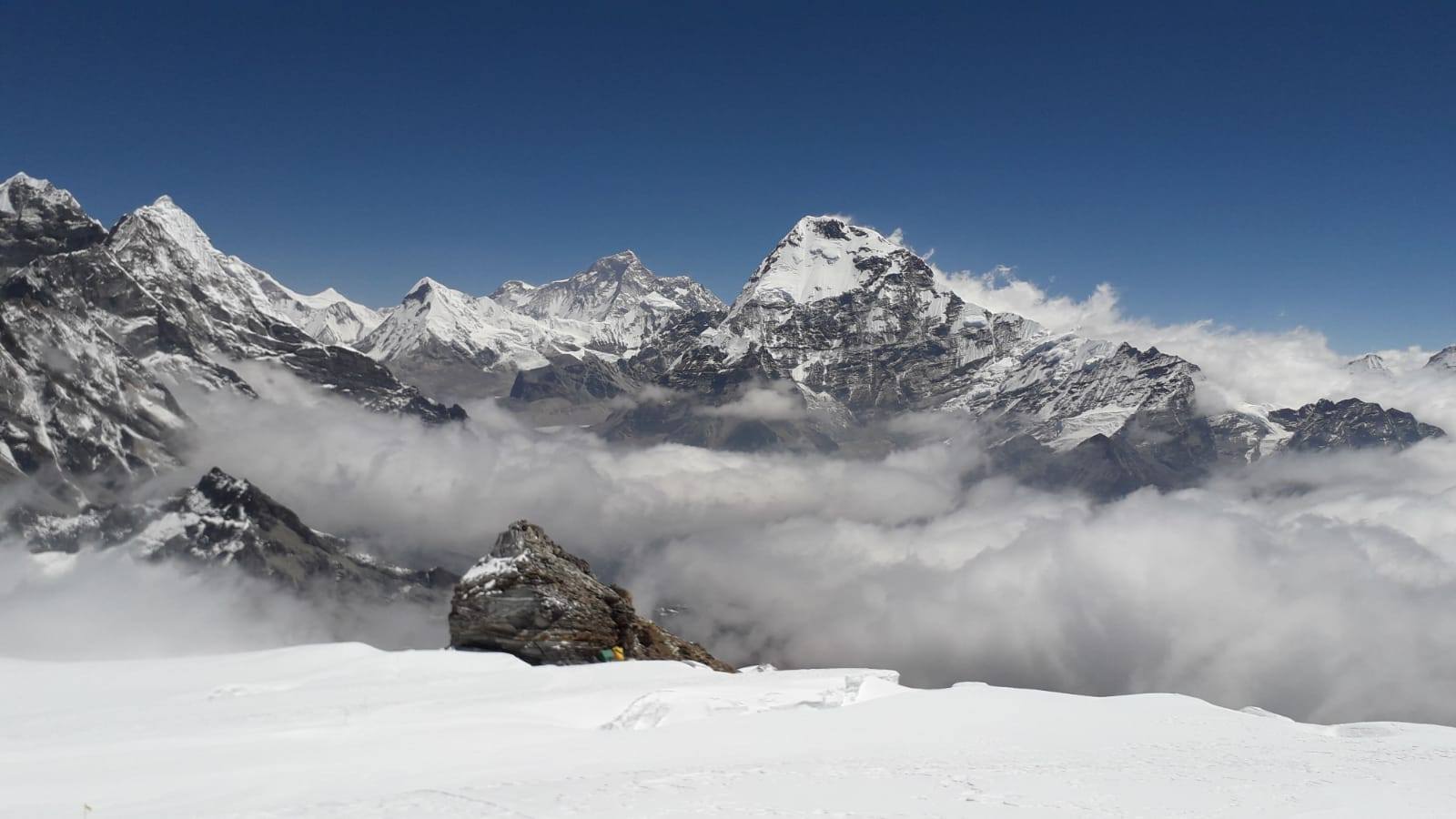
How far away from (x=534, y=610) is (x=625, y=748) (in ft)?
79.4

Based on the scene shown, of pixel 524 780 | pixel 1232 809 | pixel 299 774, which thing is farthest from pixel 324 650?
pixel 1232 809

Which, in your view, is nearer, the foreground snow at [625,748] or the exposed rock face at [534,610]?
the foreground snow at [625,748]

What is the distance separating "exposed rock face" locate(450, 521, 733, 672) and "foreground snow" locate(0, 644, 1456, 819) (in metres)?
8.32

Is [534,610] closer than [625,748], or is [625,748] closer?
[625,748]

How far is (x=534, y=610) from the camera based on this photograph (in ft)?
153

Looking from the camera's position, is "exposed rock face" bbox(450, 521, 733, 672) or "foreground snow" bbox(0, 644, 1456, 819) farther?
"exposed rock face" bbox(450, 521, 733, 672)

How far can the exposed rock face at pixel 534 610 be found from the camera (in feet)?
152

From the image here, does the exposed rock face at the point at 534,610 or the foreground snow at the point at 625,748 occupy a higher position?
the exposed rock face at the point at 534,610

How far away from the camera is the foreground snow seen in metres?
18.2

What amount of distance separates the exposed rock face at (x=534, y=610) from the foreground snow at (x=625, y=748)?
8316mm

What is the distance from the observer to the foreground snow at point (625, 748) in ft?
59.8

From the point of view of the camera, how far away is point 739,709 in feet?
103

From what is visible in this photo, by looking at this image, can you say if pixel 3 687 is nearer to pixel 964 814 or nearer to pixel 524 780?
pixel 524 780

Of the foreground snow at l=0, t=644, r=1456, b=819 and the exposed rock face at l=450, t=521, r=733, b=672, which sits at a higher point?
the exposed rock face at l=450, t=521, r=733, b=672
